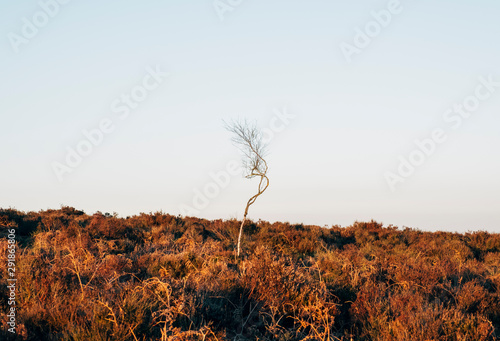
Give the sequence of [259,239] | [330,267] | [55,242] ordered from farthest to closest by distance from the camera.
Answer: [259,239]
[55,242]
[330,267]

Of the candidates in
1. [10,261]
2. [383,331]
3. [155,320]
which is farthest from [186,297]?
[10,261]

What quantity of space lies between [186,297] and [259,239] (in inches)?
342

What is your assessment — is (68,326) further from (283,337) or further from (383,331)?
(383,331)

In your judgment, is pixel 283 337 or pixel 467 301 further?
pixel 467 301

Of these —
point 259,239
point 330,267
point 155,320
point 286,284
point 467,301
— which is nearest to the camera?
point 155,320

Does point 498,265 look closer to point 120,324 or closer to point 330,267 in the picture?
point 330,267

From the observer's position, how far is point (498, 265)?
11.4 metres

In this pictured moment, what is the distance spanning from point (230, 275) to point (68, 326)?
107 inches

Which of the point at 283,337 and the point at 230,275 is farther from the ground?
the point at 230,275

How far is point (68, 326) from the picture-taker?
4016 mm

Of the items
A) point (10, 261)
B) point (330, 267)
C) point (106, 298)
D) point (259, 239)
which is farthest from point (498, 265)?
point (10, 261)

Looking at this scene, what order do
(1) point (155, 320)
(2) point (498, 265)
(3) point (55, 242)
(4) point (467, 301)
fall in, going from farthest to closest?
1. (2) point (498, 265)
2. (3) point (55, 242)
3. (4) point (467, 301)
4. (1) point (155, 320)

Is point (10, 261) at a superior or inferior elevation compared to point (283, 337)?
superior

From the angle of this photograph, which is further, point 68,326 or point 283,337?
point 283,337
